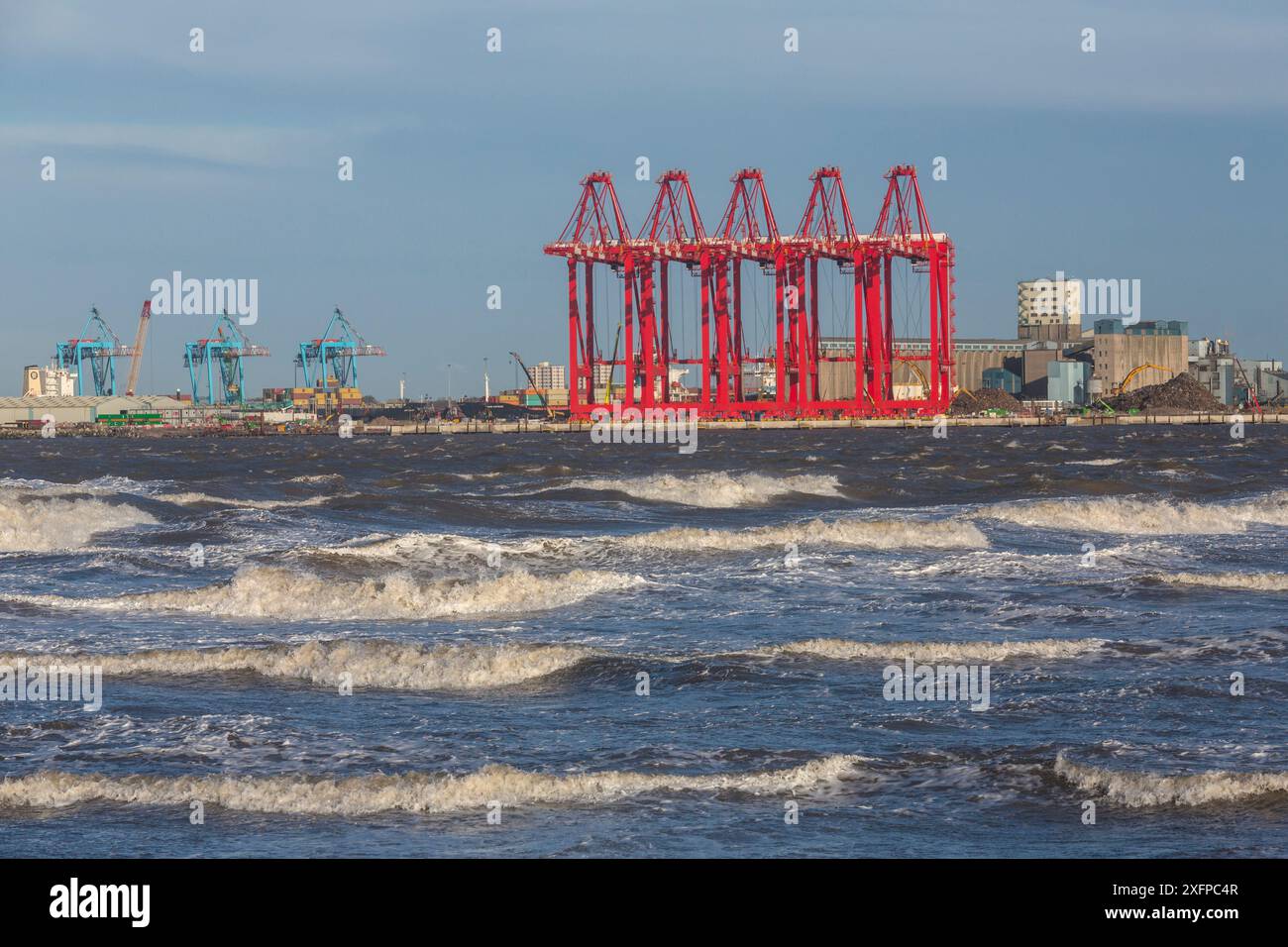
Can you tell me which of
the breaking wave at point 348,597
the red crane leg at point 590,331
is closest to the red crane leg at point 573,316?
the red crane leg at point 590,331

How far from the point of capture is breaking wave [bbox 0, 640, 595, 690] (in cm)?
1353

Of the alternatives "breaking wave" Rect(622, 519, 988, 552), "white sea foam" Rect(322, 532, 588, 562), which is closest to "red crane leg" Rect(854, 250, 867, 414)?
"breaking wave" Rect(622, 519, 988, 552)

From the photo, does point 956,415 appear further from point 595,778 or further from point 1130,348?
point 595,778

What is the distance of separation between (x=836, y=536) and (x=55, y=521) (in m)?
16.3

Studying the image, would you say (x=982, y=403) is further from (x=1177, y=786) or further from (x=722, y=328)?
(x=1177, y=786)

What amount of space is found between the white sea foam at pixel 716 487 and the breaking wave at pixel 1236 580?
22.0 metres

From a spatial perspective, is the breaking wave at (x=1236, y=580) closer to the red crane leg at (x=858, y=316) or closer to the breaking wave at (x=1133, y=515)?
the breaking wave at (x=1133, y=515)

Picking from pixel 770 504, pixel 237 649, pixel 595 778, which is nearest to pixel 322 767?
pixel 595 778

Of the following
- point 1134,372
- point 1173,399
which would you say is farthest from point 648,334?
point 1134,372

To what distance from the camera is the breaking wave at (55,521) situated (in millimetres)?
28375

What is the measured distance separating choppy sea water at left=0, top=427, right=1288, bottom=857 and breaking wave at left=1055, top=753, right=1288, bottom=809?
0.08 feet

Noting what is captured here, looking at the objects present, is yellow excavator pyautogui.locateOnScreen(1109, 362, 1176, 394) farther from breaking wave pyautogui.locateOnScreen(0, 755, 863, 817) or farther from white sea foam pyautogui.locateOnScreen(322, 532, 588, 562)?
breaking wave pyautogui.locateOnScreen(0, 755, 863, 817)
